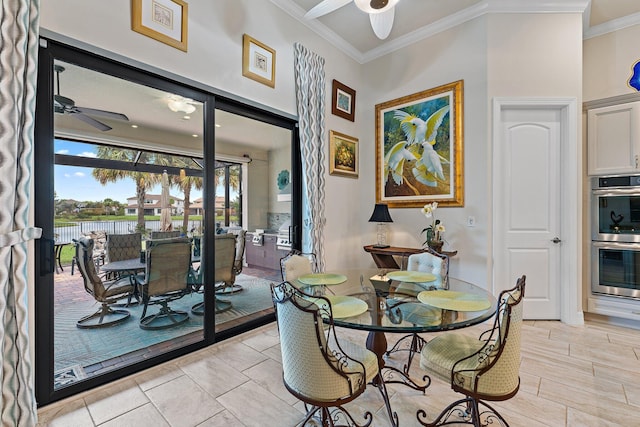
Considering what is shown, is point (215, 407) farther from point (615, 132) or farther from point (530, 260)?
point (615, 132)

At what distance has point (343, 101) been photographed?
160 inches

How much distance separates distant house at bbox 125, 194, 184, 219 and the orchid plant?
8.84 ft

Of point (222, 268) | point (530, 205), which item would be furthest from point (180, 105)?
point (530, 205)

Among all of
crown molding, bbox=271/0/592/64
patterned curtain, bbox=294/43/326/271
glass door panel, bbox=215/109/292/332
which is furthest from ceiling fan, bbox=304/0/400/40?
glass door panel, bbox=215/109/292/332

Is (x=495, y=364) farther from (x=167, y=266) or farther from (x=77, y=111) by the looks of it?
(x=77, y=111)

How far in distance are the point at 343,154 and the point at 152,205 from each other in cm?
247

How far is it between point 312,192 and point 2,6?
263cm

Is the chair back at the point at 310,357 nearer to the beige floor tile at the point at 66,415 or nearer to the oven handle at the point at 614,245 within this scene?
the beige floor tile at the point at 66,415

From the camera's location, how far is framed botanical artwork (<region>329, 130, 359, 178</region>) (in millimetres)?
3901

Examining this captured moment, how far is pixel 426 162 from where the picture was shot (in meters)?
3.71

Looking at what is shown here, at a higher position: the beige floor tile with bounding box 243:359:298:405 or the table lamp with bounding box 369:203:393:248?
the table lamp with bounding box 369:203:393:248

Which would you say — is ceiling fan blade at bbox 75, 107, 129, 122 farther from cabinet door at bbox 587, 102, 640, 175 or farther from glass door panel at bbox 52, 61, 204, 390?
cabinet door at bbox 587, 102, 640, 175

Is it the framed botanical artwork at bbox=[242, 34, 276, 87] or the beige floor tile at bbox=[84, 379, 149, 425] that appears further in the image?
the framed botanical artwork at bbox=[242, 34, 276, 87]

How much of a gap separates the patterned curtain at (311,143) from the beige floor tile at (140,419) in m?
2.07
